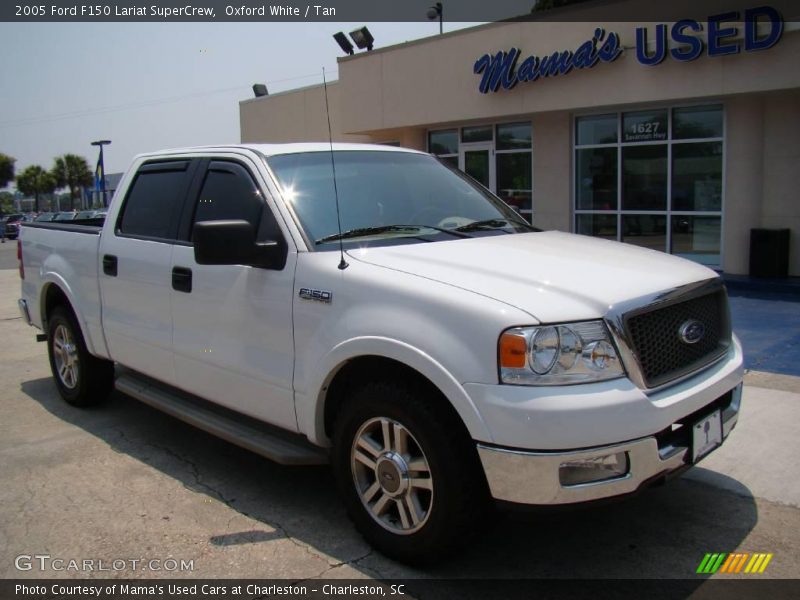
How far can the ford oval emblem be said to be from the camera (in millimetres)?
3324

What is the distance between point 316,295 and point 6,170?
9398cm

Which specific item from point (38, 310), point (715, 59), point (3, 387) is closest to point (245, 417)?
point (38, 310)

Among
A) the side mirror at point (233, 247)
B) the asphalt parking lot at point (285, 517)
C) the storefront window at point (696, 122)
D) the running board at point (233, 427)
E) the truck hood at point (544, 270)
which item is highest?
the storefront window at point (696, 122)

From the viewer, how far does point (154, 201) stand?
499 cm

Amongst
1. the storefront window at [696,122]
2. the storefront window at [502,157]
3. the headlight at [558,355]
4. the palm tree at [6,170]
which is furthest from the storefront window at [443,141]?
the palm tree at [6,170]

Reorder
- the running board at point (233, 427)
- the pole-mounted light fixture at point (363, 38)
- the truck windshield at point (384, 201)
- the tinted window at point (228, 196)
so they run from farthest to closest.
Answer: the pole-mounted light fixture at point (363, 38) < the tinted window at point (228, 196) < the truck windshield at point (384, 201) < the running board at point (233, 427)

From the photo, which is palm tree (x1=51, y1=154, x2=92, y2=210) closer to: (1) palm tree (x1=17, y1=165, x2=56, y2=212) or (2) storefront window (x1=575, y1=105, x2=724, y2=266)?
(1) palm tree (x1=17, y1=165, x2=56, y2=212)

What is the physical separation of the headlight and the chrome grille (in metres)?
0.15

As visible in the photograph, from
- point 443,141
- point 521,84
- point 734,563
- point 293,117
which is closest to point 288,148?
point 734,563

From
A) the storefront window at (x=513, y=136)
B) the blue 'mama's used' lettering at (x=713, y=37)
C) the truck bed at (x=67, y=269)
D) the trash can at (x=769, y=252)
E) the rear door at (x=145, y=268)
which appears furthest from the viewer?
the storefront window at (x=513, y=136)

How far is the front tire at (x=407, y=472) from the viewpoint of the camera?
10.0 feet

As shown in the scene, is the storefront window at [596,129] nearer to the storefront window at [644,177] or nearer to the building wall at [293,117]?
the storefront window at [644,177]

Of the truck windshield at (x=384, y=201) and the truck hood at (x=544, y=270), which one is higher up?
the truck windshield at (x=384, y=201)

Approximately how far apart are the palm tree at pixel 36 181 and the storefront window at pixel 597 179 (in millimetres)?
87825
